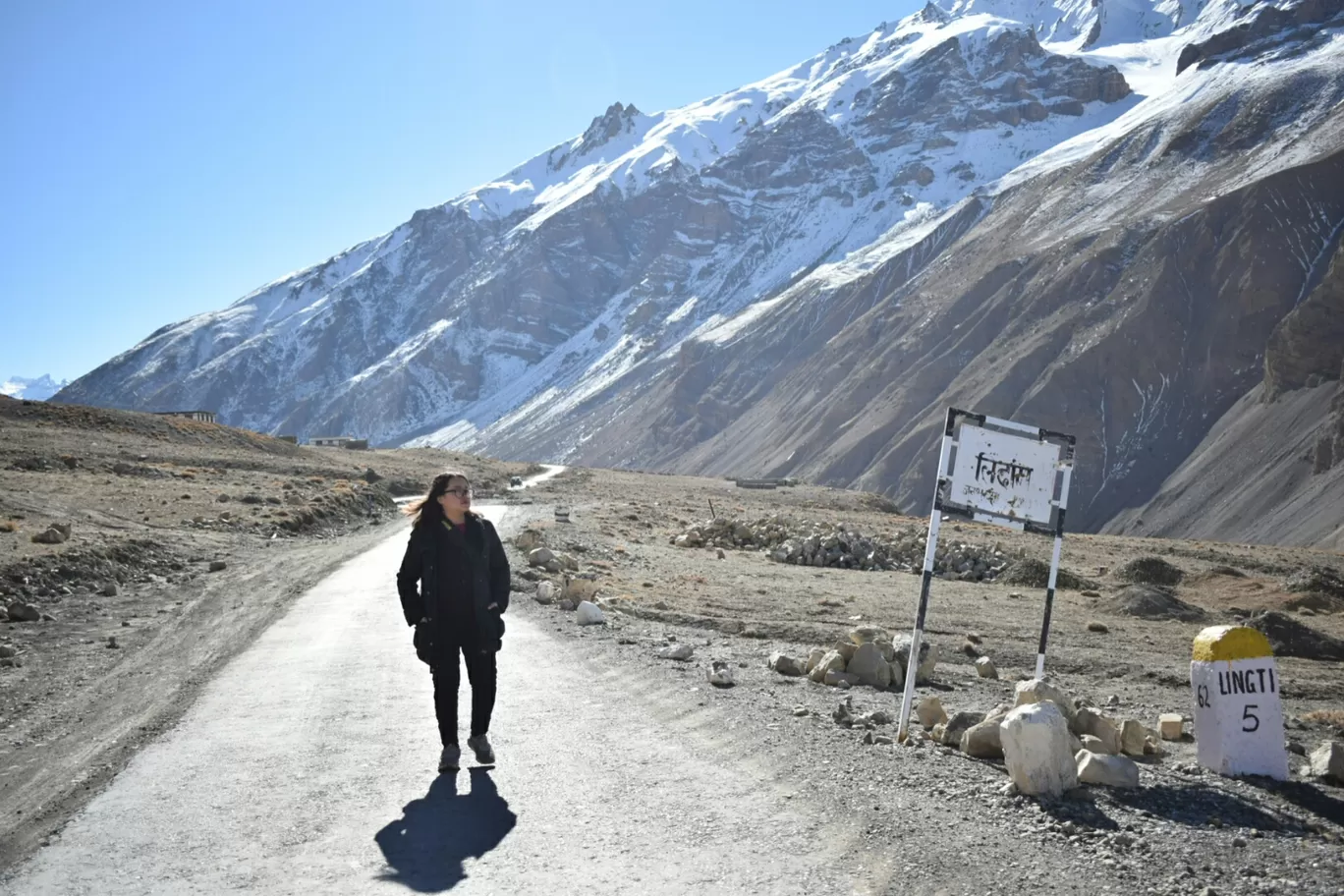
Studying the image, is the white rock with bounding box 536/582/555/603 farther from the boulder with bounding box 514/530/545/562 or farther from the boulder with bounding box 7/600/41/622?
the boulder with bounding box 514/530/545/562

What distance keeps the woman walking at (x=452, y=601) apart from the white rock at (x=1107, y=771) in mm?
4275

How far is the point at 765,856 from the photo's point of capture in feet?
21.4

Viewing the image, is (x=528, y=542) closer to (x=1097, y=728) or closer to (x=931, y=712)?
(x=931, y=712)

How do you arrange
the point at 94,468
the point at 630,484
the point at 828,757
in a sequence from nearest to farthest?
the point at 828,757
the point at 94,468
the point at 630,484

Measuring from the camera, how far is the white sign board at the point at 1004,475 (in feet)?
→ 32.3

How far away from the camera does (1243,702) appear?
8578 millimetres

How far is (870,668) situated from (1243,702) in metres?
4.53

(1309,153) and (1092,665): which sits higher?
(1309,153)

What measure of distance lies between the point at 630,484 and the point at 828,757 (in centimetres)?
7697

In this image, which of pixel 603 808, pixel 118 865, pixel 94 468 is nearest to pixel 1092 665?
pixel 603 808

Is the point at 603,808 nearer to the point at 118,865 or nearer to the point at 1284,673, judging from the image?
the point at 118,865

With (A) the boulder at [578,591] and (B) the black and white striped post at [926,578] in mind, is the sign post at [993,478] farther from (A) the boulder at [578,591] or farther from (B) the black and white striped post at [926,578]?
(A) the boulder at [578,591]

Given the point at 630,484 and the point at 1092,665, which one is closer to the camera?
the point at 1092,665

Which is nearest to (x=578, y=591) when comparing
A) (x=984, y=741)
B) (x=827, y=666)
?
(x=827, y=666)
